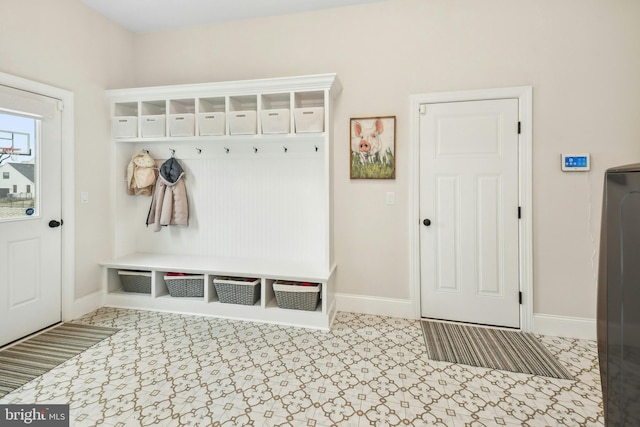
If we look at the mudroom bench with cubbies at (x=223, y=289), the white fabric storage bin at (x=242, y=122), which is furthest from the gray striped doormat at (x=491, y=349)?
the white fabric storage bin at (x=242, y=122)

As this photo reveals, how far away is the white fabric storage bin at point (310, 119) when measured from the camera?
2.66 metres

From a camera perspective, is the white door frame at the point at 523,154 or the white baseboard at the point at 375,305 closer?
the white door frame at the point at 523,154

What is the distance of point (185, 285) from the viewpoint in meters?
2.96

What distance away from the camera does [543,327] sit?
8.52 ft

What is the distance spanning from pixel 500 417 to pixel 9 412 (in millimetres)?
2639

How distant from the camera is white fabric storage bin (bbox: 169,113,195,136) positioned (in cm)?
293

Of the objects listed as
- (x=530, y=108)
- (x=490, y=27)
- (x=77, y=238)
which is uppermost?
(x=490, y=27)

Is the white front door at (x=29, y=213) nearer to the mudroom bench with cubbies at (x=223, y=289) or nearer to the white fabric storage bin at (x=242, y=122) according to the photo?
the mudroom bench with cubbies at (x=223, y=289)

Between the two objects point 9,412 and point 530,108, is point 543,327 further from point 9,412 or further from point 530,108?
point 9,412

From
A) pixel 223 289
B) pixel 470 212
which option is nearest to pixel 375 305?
pixel 470 212

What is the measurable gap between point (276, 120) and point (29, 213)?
215 centimetres

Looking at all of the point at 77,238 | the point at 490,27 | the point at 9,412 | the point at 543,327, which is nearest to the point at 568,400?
the point at 543,327

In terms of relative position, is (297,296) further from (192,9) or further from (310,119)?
(192,9)

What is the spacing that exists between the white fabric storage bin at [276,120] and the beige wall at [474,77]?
1.81 feet
